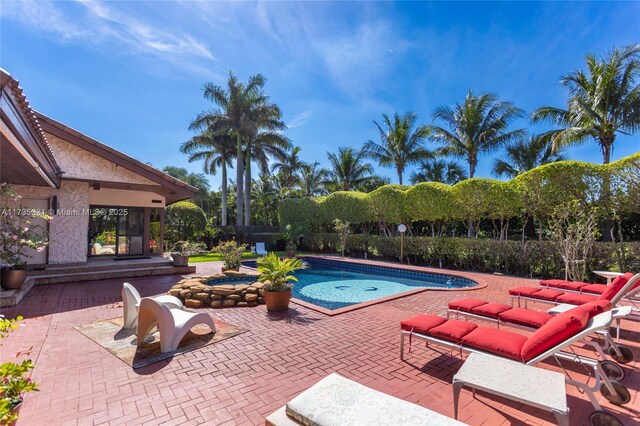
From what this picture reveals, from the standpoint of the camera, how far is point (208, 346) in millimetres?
5027

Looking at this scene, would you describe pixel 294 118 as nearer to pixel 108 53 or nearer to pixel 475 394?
pixel 108 53

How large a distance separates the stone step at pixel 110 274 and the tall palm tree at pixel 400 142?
64.2ft

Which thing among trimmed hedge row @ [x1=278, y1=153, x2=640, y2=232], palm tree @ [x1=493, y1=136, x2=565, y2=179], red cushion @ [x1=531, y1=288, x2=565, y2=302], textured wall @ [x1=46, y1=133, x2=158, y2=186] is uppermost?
palm tree @ [x1=493, y1=136, x2=565, y2=179]

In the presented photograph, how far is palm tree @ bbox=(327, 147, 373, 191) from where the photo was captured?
3109 cm

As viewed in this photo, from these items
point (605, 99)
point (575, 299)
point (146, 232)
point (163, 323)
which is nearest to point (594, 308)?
point (575, 299)

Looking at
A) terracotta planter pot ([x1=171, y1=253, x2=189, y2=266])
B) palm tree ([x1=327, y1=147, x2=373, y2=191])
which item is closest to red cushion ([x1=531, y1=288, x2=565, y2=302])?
terracotta planter pot ([x1=171, y1=253, x2=189, y2=266])

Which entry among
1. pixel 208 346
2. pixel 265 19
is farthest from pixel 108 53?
pixel 208 346

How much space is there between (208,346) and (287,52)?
1133 cm

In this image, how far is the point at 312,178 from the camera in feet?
125

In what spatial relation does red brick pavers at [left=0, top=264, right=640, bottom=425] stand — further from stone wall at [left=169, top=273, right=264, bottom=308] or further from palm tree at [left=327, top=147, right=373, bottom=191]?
palm tree at [left=327, top=147, right=373, bottom=191]

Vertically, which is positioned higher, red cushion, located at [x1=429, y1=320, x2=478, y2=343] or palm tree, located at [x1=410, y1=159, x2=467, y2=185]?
palm tree, located at [x1=410, y1=159, x2=467, y2=185]

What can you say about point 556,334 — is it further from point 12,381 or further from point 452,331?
point 12,381

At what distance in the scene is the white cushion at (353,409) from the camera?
2100mm

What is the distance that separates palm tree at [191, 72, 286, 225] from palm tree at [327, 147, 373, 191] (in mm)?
8126
